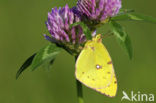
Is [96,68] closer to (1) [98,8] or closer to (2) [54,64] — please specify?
(1) [98,8]

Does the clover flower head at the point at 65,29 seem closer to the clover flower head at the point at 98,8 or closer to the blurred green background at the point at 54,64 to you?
the clover flower head at the point at 98,8

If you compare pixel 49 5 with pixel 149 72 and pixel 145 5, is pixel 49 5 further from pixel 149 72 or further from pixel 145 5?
pixel 149 72

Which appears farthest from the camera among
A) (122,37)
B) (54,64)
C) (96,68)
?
(54,64)

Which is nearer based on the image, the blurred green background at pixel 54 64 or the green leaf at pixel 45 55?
the green leaf at pixel 45 55

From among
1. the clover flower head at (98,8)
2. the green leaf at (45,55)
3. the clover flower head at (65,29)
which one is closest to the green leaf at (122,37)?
the clover flower head at (98,8)

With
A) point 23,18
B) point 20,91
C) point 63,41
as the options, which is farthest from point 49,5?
point 63,41

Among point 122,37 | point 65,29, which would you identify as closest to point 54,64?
point 65,29
